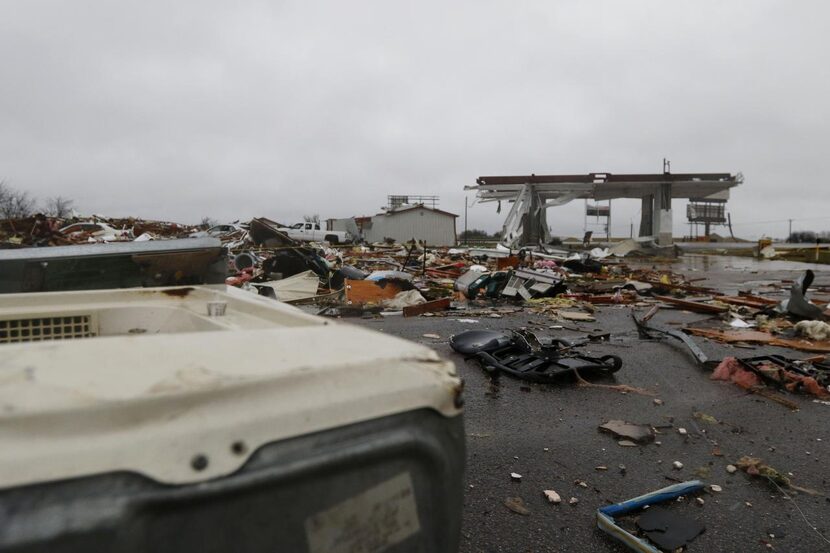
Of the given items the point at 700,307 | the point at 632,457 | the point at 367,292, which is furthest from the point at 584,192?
the point at 632,457

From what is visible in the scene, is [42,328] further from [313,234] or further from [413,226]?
[413,226]

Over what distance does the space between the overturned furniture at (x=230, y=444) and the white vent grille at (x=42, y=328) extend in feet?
3.17

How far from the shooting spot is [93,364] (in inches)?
35.5

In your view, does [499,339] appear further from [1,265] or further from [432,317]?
[1,265]

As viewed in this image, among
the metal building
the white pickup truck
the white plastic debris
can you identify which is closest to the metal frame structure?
the white pickup truck

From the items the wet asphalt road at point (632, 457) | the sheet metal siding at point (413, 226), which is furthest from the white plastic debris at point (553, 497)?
the sheet metal siding at point (413, 226)

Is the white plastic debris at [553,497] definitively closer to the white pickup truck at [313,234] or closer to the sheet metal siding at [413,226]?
the white pickup truck at [313,234]

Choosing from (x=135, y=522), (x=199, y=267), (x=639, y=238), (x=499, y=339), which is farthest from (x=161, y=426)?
(x=639, y=238)

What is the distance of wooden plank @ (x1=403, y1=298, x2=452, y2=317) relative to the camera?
8953 mm

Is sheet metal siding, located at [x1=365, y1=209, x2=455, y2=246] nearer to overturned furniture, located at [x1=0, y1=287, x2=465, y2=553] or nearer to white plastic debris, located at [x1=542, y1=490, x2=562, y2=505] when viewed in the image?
white plastic debris, located at [x1=542, y1=490, x2=562, y2=505]

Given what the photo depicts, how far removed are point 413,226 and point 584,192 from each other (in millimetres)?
17960

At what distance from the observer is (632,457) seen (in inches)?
124

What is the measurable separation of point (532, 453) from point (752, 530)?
3.94 feet

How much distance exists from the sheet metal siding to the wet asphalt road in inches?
1465
